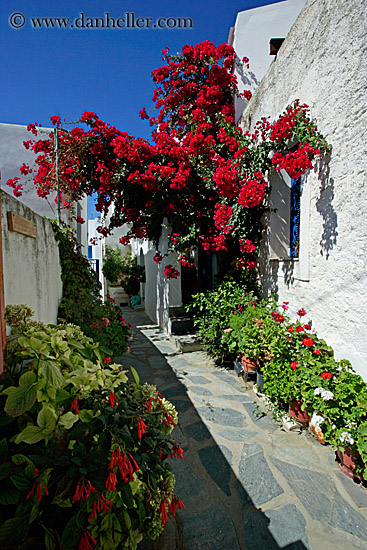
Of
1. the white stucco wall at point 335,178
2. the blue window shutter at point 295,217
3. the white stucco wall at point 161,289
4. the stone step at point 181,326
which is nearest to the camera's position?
the white stucco wall at point 335,178

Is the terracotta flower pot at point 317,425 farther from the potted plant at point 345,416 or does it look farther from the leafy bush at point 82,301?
the leafy bush at point 82,301

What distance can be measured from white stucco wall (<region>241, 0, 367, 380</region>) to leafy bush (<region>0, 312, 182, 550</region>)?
2603 mm

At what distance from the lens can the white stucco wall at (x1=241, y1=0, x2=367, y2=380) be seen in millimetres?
3018

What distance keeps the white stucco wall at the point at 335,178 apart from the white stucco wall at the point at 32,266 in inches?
128

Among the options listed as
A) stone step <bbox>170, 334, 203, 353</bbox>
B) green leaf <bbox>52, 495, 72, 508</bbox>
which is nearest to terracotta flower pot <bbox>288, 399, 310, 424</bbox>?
green leaf <bbox>52, 495, 72, 508</bbox>

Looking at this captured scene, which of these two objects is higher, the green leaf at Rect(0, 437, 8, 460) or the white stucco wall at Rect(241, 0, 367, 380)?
the white stucco wall at Rect(241, 0, 367, 380)

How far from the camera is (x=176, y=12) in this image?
4.47 m

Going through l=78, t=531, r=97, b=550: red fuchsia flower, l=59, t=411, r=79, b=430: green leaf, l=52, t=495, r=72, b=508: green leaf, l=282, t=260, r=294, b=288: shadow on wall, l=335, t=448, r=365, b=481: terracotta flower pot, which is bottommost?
l=335, t=448, r=365, b=481: terracotta flower pot

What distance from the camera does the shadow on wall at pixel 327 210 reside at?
11.4ft

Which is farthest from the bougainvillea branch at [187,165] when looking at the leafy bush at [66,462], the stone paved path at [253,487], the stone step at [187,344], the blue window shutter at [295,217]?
the leafy bush at [66,462]

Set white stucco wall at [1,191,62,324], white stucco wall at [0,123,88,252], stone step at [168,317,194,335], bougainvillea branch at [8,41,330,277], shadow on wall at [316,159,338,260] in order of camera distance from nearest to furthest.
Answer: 1. white stucco wall at [1,191,62,324]
2. shadow on wall at [316,159,338,260]
3. bougainvillea branch at [8,41,330,277]
4. stone step at [168,317,194,335]
5. white stucco wall at [0,123,88,252]

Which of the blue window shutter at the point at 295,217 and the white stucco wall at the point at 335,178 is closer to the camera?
the white stucco wall at the point at 335,178

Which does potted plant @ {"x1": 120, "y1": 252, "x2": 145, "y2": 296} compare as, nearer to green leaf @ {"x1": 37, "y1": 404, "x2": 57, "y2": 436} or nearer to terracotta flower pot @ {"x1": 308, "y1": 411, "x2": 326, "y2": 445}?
terracotta flower pot @ {"x1": 308, "y1": 411, "x2": 326, "y2": 445}

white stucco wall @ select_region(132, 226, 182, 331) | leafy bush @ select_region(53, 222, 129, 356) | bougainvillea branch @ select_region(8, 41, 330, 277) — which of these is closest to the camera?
leafy bush @ select_region(53, 222, 129, 356)
